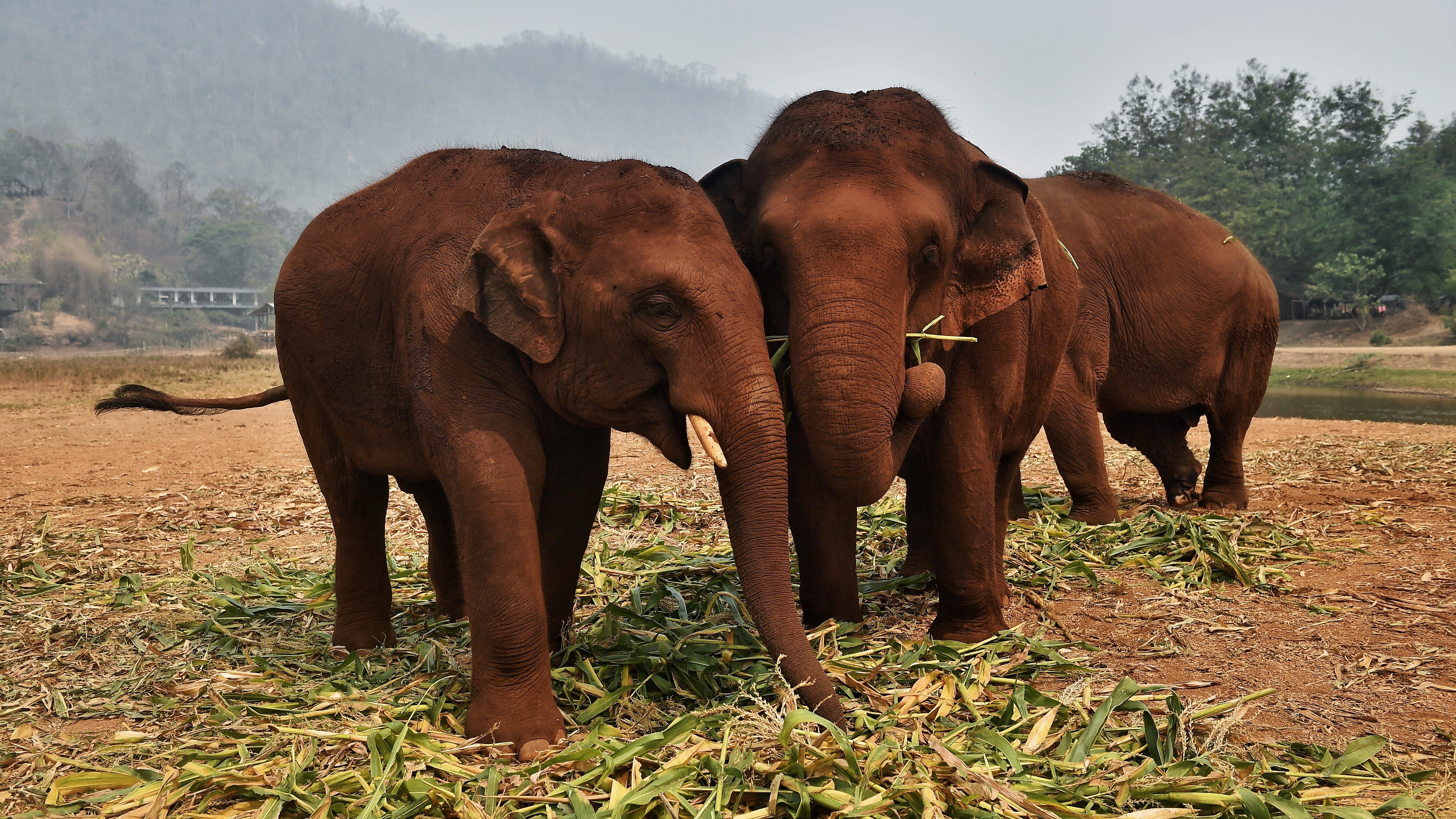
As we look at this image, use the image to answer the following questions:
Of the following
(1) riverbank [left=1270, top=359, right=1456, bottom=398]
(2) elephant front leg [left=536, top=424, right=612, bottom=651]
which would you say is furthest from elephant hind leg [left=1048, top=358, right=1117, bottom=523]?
(1) riverbank [left=1270, top=359, right=1456, bottom=398]

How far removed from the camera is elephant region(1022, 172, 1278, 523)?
23.9 ft

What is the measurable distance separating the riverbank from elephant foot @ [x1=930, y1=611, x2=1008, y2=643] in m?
23.5

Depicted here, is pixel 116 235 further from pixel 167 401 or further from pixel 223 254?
pixel 167 401

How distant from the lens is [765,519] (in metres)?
3.40

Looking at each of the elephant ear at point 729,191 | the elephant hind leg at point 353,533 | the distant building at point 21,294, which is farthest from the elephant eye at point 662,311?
the distant building at point 21,294

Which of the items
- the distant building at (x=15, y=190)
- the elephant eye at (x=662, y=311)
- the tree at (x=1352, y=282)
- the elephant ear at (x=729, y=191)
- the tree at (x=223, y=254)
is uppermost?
the distant building at (x=15, y=190)

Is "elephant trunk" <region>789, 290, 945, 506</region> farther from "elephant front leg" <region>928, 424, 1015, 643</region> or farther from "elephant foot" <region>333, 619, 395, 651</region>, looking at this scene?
"elephant foot" <region>333, 619, 395, 651</region>

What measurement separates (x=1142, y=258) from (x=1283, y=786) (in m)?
5.38

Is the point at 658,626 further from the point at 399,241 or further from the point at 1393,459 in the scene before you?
the point at 1393,459

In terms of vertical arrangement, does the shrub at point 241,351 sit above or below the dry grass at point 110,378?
above

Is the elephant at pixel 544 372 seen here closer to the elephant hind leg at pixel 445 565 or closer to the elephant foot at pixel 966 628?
the elephant hind leg at pixel 445 565

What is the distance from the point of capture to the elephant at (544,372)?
3.38m

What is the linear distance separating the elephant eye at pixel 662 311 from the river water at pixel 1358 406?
16.3m

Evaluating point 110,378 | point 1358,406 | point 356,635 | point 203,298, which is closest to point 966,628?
point 356,635
